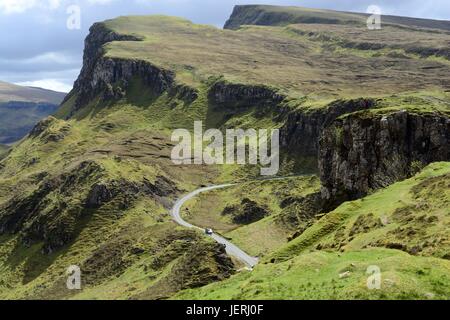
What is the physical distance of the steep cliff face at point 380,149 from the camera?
314ft

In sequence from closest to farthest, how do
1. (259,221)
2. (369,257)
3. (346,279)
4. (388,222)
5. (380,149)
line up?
1. (346,279)
2. (369,257)
3. (388,222)
4. (380,149)
5. (259,221)

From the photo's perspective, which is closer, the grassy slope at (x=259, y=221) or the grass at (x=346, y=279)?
the grass at (x=346, y=279)

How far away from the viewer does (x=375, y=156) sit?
3792 inches

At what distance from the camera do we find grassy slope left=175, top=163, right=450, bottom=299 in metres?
39.9

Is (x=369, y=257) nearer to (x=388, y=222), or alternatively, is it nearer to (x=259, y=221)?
(x=388, y=222)

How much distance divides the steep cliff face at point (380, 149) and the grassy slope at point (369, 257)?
824 inches

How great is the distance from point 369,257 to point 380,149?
50.2 m

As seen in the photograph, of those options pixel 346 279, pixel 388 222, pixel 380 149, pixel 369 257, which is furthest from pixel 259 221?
pixel 346 279

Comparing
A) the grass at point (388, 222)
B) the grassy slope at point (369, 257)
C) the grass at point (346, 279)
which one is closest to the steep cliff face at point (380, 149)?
the grass at point (388, 222)

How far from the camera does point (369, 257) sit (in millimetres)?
50219

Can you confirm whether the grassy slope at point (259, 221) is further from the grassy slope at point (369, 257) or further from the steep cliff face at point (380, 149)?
the grassy slope at point (369, 257)
